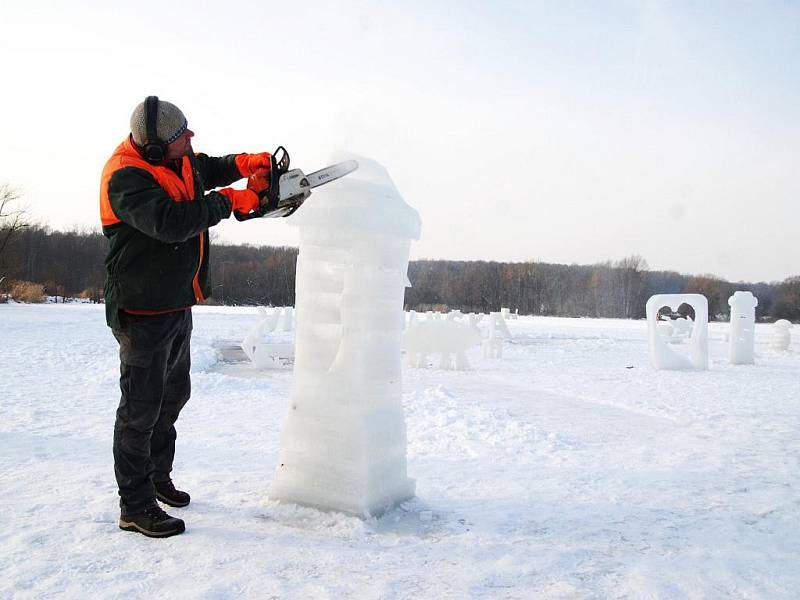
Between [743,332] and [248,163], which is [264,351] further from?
[743,332]

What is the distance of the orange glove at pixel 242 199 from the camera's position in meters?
2.92

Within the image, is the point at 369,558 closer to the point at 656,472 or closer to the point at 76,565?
the point at 76,565

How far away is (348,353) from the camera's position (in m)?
3.32

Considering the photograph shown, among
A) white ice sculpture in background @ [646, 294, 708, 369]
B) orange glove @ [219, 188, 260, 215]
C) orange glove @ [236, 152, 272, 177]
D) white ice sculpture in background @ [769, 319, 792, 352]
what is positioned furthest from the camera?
white ice sculpture in background @ [769, 319, 792, 352]

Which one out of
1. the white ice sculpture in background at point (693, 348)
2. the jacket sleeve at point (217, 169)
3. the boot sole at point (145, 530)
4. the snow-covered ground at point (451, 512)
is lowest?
the snow-covered ground at point (451, 512)

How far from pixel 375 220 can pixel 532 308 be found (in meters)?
81.6

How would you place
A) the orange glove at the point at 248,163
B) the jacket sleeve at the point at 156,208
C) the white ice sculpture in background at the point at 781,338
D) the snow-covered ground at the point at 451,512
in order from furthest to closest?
the white ice sculpture in background at the point at 781,338
the orange glove at the point at 248,163
the jacket sleeve at the point at 156,208
the snow-covered ground at the point at 451,512

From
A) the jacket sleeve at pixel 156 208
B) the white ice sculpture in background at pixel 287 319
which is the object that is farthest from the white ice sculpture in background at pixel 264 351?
the white ice sculpture in background at pixel 287 319

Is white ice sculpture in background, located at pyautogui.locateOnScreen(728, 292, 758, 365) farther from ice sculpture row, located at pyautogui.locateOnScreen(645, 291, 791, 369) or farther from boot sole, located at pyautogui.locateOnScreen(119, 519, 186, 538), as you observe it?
boot sole, located at pyautogui.locateOnScreen(119, 519, 186, 538)

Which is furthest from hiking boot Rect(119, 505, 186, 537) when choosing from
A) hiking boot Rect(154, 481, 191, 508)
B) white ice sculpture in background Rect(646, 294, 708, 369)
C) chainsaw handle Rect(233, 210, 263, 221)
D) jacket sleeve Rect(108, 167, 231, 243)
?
white ice sculpture in background Rect(646, 294, 708, 369)

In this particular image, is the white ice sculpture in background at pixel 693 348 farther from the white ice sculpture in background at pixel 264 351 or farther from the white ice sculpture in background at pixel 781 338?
the white ice sculpture in background at pixel 264 351

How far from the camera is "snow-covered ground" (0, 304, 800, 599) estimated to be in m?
2.45

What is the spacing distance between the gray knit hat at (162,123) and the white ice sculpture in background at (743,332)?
47.8 ft

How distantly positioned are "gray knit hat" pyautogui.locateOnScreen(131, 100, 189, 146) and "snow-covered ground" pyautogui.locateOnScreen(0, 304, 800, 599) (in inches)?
72.4
